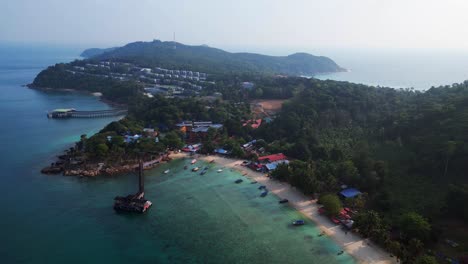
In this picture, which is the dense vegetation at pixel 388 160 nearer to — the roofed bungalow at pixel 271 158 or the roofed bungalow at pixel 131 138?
the roofed bungalow at pixel 271 158

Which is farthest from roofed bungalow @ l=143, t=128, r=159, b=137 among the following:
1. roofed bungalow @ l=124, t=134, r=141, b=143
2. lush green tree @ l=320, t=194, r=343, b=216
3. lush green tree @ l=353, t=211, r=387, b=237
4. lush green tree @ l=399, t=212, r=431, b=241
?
lush green tree @ l=399, t=212, r=431, b=241

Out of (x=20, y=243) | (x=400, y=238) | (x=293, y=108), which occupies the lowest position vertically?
(x=20, y=243)

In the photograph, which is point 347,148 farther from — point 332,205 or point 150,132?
point 150,132

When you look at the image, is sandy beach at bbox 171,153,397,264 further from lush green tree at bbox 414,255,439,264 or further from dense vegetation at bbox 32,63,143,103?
dense vegetation at bbox 32,63,143,103

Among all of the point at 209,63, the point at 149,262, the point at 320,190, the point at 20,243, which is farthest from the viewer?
the point at 209,63

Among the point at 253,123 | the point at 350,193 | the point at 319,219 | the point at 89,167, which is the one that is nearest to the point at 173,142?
the point at 89,167

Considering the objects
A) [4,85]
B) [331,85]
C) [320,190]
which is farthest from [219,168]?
[4,85]

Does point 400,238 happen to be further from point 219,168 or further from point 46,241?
point 46,241
